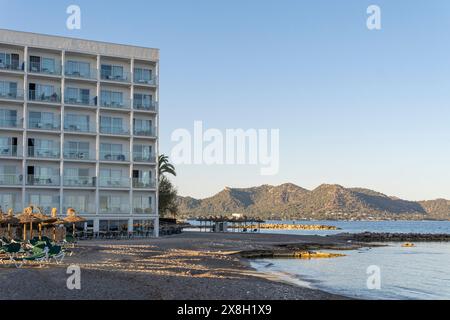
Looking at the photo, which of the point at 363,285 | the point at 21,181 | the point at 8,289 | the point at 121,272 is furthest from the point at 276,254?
the point at 8,289

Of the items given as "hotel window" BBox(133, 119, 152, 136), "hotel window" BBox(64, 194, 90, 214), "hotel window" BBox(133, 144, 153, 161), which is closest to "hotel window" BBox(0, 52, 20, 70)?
"hotel window" BBox(133, 119, 152, 136)

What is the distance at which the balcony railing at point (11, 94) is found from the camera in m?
52.1

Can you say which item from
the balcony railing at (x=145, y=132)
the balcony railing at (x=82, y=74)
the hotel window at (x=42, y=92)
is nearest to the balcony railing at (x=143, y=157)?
the balcony railing at (x=145, y=132)

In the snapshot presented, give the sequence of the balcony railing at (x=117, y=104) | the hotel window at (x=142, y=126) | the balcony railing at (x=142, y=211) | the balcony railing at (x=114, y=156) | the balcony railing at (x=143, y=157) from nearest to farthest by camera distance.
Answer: the balcony railing at (x=114, y=156) → the balcony railing at (x=117, y=104) → the balcony railing at (x=142, y=211) → the balcony railing at (x=143, y=157) → the hotel window at (x=142, y=126)

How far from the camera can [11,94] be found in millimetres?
52438

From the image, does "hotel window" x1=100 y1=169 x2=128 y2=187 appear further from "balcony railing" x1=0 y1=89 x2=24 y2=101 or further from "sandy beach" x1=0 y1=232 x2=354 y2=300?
"sandy beach" x1=0 y1=232 x2=354 y2=300

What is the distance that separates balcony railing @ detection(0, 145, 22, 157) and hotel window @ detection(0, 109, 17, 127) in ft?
6.79

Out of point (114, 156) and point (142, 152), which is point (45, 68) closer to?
point (114, 156)

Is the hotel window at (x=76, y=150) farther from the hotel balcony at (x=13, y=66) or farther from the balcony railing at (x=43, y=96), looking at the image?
the hotel balcony at (x=13, y=66)

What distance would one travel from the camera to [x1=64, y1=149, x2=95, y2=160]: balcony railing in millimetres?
54156

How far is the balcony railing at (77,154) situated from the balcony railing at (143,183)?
4956mm
